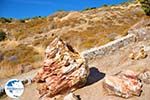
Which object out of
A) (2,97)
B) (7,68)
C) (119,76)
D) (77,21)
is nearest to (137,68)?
(119,76)

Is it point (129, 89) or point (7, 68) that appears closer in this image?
point (129, 89)

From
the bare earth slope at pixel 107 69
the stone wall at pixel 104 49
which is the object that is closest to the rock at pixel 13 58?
the stone wall at pixel 104 49

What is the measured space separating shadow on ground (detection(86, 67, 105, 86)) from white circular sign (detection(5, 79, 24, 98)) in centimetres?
565

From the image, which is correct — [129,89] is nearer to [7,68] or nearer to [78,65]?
[78,65]

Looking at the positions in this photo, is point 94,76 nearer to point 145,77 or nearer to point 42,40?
point 145,77

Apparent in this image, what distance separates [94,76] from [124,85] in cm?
331

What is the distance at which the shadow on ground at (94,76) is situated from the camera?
18809 mm

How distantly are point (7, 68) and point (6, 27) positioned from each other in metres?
37.1

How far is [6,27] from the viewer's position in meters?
64.0

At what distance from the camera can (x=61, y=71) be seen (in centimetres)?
1753

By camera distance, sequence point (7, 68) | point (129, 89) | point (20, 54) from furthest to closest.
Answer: point (20, 54)
point (7, 68)
point (129, 89)

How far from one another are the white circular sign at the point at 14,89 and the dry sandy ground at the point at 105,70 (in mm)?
4509

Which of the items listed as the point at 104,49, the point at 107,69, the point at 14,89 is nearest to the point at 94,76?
the point at 107,69

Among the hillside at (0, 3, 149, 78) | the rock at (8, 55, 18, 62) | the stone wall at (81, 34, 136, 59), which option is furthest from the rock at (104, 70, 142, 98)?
the rock at (8, 55, 18, 62)
